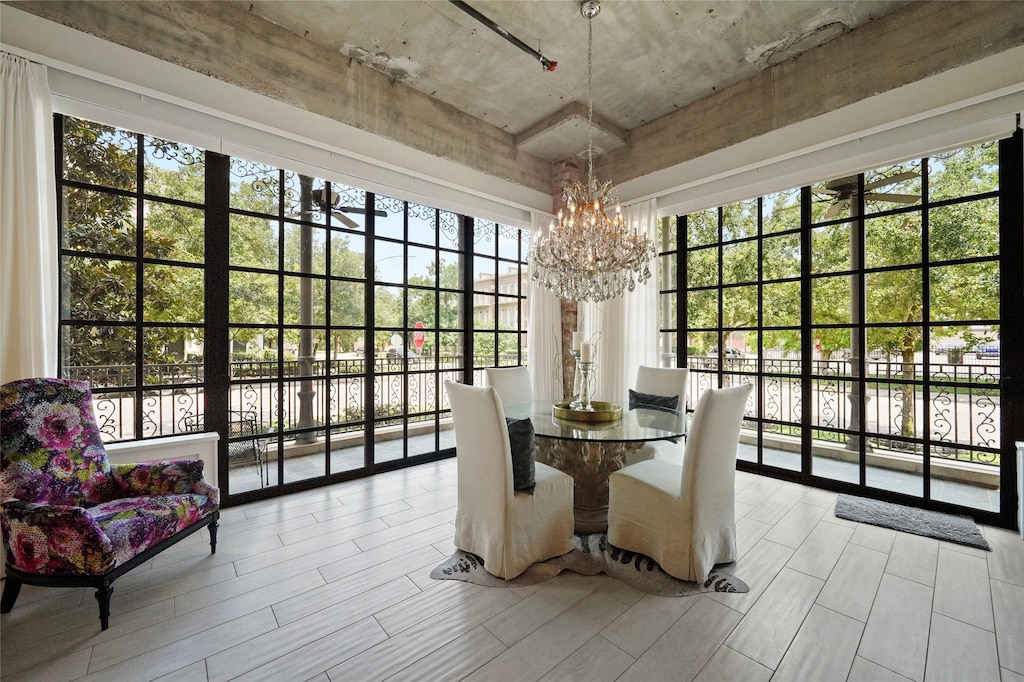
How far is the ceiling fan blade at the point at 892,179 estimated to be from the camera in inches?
120

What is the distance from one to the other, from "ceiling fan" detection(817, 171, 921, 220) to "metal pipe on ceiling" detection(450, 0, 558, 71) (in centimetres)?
245

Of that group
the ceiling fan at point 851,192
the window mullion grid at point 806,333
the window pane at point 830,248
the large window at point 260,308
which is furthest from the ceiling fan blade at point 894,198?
the large window at point 260,308

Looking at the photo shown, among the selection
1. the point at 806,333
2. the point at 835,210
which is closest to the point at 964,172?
the point at 835,210

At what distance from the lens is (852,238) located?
3.35 metres

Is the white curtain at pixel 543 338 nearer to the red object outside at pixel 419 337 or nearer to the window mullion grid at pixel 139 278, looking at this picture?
the red object outside at pixel 419 337

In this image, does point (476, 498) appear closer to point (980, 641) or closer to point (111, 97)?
point (980, 641)

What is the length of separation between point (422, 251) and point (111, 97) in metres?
2.28

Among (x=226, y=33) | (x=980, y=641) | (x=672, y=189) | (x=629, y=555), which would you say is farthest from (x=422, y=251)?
(x=980, y=641)

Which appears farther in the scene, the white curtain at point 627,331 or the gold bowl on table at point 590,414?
the white curtain at point 627,331

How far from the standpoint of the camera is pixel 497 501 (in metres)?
2.15

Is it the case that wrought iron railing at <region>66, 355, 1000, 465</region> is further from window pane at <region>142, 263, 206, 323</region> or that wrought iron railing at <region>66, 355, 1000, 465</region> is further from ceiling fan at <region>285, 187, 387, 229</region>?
ceiling fan at <region>285, 187, 387, 229</region>

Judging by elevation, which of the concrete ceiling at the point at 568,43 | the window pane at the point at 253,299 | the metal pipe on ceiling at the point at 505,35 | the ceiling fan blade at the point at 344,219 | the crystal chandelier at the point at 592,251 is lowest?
the window pane at the point at 253,299

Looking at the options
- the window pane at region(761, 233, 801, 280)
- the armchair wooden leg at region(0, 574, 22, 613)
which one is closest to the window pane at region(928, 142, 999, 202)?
the window pane at region(761, 233, 801, 280)

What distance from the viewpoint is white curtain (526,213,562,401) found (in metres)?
4.66
